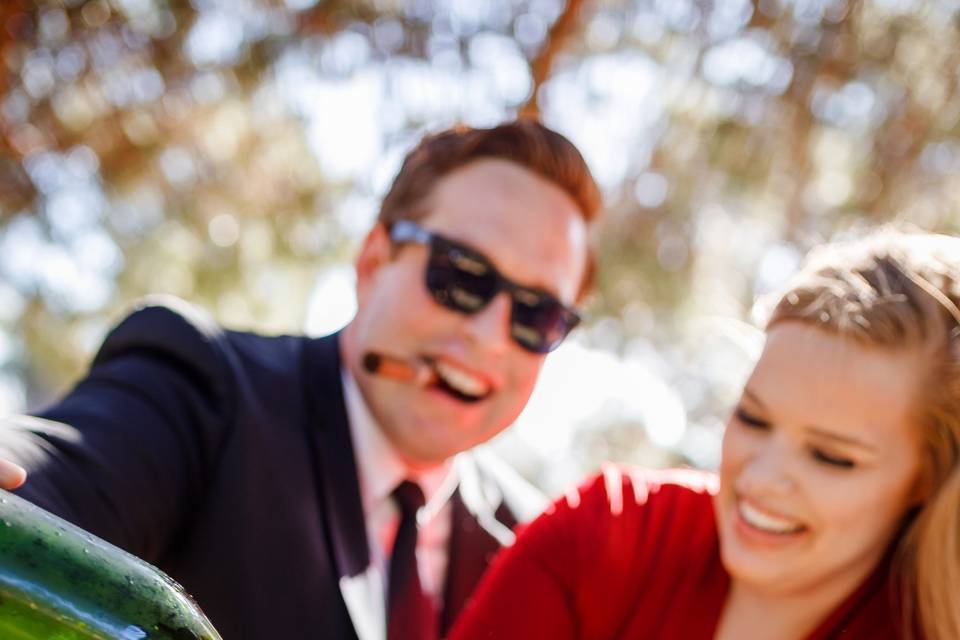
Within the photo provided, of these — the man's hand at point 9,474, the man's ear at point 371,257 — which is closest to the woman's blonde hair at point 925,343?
the man's ear at point 371,257

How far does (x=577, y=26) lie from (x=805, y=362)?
3524mm

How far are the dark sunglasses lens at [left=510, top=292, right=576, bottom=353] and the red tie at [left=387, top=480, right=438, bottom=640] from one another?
43cm

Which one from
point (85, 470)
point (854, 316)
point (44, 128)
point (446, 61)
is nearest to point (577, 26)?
point (446, 61)

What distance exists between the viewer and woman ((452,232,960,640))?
1.46 meters

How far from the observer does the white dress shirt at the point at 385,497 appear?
196 cm

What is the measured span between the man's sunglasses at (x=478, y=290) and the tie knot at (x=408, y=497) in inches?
14.5

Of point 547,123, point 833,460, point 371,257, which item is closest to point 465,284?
point 371,257

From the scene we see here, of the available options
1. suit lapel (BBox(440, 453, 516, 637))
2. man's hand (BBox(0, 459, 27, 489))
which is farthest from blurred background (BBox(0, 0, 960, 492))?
man's hand (BBox(0, 459, 27, 489))

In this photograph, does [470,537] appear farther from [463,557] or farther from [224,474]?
[224,474]

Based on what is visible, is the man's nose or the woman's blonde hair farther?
the man's nose

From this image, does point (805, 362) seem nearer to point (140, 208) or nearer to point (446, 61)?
point (446, 61)

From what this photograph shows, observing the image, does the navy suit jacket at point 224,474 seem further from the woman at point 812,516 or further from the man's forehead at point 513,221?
the man's forehead at point 513,221

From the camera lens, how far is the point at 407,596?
6.06 feet

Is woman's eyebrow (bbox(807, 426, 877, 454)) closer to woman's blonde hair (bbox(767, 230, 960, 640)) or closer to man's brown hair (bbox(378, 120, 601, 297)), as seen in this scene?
woman's blonde hair (bbox(767, 230, 960, 640))
